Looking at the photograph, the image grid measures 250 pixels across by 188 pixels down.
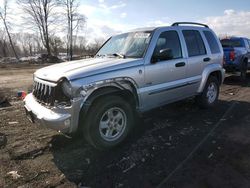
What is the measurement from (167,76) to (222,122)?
1735 millimetres

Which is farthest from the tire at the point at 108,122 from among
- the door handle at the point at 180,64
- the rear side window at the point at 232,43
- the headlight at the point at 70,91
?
the rear side window at the point at 232,43

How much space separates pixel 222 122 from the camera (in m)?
5.78

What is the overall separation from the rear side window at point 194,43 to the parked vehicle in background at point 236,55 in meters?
5.98

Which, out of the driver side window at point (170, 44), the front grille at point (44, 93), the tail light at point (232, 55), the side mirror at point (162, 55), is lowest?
the front grille at point (44, 93)

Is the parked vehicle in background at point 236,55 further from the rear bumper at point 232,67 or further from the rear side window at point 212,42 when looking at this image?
the rear side window at point 212,42

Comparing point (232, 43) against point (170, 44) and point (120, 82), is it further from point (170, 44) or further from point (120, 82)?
point (120, 82)

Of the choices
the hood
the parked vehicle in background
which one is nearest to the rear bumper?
the parked vehicle in background

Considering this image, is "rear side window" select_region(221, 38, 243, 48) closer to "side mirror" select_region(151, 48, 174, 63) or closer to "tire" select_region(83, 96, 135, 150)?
"side mirror" select_region(151, 48, 174, 63)

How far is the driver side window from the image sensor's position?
511 centimetres

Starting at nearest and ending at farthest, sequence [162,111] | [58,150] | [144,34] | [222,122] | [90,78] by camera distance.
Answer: [90,78] < [58,150] < [144,34] < [222,122] < [162,111]

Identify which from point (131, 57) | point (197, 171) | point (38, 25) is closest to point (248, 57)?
point (131, 57)

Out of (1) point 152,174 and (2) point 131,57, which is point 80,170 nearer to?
(1) point 152,174

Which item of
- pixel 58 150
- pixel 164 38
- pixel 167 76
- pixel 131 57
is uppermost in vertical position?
pixel 164 38

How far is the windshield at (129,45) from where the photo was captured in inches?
194
